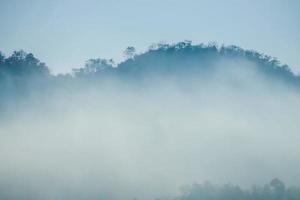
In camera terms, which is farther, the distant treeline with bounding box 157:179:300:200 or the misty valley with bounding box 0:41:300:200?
the misty valley with bounding box 0:41:300:200

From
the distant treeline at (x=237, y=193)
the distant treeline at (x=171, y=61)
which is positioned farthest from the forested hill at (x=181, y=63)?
the distant treeline at (x=237, y=193)

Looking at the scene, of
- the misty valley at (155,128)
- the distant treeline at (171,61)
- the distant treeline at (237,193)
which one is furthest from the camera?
the distant treeline at (171,61)

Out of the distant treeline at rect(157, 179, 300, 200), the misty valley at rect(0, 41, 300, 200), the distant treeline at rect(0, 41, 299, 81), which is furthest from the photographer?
the distant treeline at rect(0, 41, 299, 81)

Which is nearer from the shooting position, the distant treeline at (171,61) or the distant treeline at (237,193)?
the distant treeline at (237,193)

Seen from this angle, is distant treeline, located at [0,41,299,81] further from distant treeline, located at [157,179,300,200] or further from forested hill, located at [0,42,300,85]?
distant treeline, located at [157,179,300,200]

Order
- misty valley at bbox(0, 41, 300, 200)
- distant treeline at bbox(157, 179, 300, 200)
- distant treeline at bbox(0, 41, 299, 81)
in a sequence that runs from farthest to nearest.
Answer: distant treeline at bbox(0, 41, 299, 81) → misty valley at bbox(0, 41, 300, 200) → distant treeline at bbox(157, 179, 300, 200)

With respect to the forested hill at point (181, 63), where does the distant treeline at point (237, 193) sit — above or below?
below

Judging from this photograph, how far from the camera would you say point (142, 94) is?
5216 centimetres

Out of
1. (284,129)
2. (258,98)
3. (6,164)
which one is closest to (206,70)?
(258,98)

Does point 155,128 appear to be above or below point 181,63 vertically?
below

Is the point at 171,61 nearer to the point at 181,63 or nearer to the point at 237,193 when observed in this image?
the point at 181,63

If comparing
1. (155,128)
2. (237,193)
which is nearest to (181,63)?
(155,128)

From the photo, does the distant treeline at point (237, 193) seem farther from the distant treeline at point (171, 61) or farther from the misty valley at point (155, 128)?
the distant treeline at point (171, 61)

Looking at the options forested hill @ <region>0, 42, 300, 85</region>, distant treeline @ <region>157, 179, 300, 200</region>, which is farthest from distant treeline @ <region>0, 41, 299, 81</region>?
distant treeline @ <region>157, 179, 300, 200</region>
